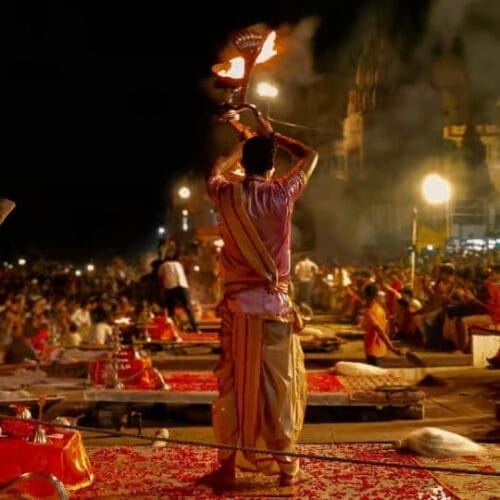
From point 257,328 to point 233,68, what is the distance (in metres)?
1.96

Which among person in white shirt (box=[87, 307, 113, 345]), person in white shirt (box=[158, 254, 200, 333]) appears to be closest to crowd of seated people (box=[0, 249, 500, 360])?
person in white shirt (box=[87, 307, 113, 345])

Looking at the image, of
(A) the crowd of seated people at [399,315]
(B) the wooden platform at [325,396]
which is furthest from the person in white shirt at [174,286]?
(B) the wooden platform at [325,396]

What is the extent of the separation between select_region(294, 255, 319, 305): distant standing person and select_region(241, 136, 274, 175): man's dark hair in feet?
71.4

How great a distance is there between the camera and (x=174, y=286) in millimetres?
16516

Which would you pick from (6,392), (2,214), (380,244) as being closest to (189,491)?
(2,214)

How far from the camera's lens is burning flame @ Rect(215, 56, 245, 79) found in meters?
5.76

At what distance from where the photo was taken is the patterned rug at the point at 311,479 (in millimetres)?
4961

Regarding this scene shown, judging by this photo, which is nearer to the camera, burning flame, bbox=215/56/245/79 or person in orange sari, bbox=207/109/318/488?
person in orange sari, bbox=207/109/318/488

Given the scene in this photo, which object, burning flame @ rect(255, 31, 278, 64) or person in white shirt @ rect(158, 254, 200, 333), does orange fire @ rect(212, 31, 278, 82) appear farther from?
person in white shirt @ rect(158, 254, 200, 333)

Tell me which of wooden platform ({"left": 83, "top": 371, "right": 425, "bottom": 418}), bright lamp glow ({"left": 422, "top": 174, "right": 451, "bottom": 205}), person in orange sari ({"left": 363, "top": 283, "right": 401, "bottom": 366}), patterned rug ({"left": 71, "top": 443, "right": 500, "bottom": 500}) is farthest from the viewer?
bright lamp glow ({"left": 422, "top": 174, "right": 451, "bottom": 205})

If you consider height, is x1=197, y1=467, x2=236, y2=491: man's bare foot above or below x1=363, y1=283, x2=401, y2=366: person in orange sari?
below

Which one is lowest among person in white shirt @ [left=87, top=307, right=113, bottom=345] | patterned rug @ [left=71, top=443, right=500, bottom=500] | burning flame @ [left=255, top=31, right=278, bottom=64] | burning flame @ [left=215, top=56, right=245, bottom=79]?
patterned rug @ [left=71, top=443, right=500, bottom=500]

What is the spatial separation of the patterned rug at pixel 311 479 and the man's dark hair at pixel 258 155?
1.88 meters

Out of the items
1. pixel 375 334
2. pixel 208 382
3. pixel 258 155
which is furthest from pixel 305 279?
pixel 258 155
